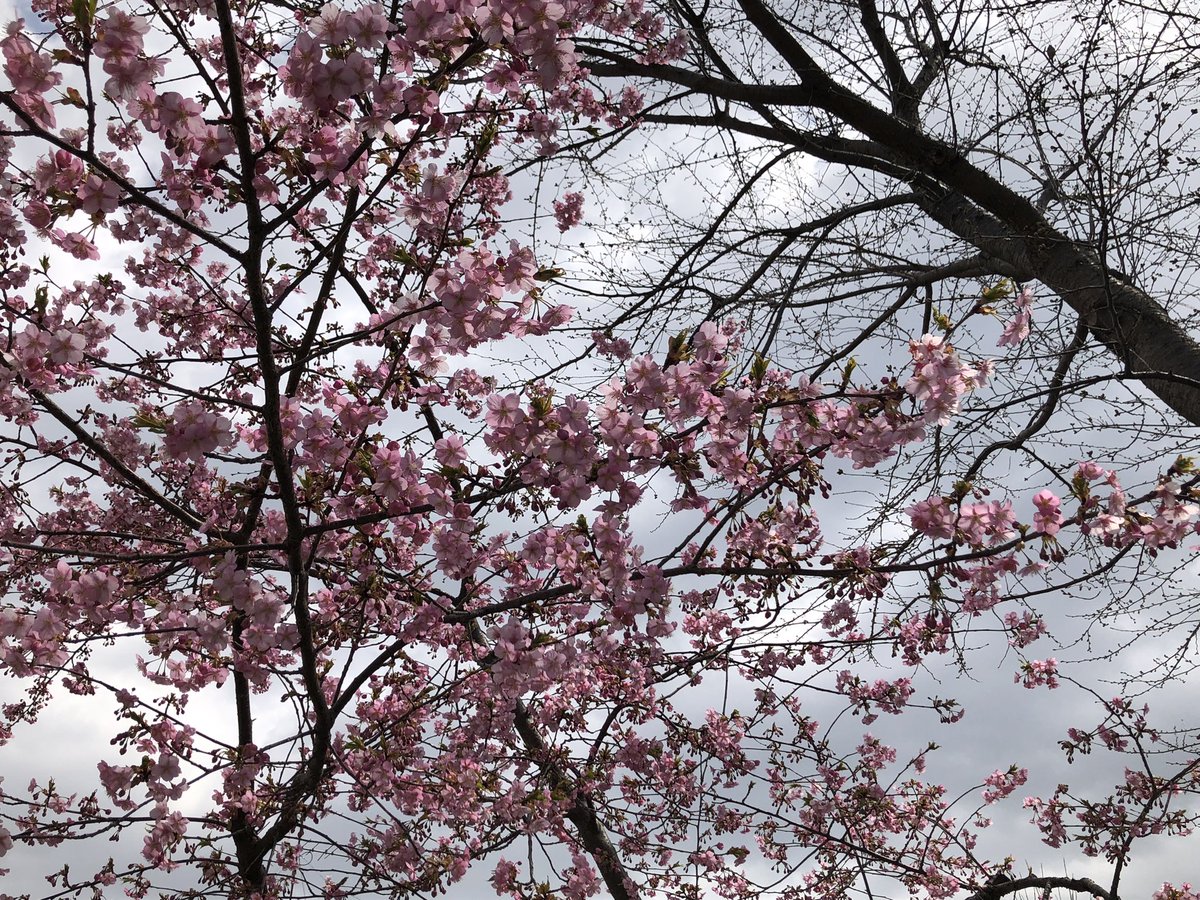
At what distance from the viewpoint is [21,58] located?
2.40m

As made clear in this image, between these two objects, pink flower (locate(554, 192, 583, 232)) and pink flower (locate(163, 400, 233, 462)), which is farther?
pink flower (locate(554, 192, 583, 232))

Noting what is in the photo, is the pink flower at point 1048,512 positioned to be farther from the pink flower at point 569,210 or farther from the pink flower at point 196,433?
the pink flower at point 569,210

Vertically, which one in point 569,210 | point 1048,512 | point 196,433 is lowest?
point 1048,512

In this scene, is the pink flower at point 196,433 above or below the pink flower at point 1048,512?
above

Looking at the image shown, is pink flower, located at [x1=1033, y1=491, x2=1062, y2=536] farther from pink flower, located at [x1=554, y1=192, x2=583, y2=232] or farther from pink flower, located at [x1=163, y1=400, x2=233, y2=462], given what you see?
pink flower, located at [x1=554, y1=192, x2=583, y2=232]

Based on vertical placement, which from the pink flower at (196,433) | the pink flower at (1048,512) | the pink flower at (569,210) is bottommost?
the pink flower at (1048,512)

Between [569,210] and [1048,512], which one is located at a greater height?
[569,210]

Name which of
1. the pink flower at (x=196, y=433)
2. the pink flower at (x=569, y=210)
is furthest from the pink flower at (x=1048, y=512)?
the pink flower at (x=569, y=210)

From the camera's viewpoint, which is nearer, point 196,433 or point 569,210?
point 196,433

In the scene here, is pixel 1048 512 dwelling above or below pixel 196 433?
below

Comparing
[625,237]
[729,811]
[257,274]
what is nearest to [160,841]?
[257,274]

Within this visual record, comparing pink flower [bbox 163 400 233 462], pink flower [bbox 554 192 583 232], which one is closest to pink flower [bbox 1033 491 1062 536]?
pink flower [bbox 163 400 233 462]

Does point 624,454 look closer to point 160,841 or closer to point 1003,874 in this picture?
point 160,841

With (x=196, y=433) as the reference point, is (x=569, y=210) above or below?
above
